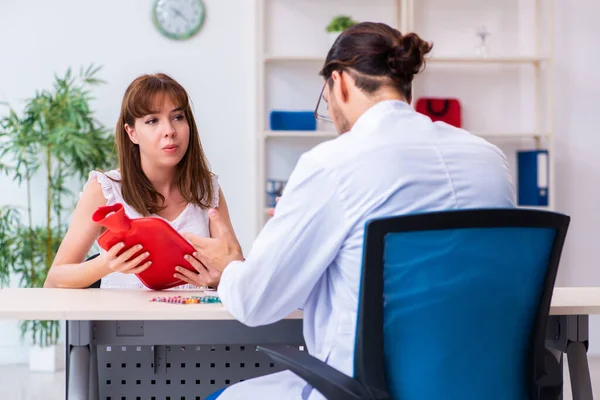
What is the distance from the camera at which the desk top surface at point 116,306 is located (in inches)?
67.7

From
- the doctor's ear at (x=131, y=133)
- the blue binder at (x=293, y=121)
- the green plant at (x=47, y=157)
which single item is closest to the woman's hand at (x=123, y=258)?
the doctor's ear at (x=131, y=133)

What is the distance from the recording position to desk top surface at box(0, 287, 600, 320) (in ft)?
5.64

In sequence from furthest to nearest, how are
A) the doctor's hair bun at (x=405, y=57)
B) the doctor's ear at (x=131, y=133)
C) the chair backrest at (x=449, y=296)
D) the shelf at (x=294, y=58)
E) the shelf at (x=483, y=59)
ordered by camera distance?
the shelf at (x=483, y=59), the shelf at (x=294, y=58), the doctor's ear at (x=131, y=133), the doctor's hair bun at (x=405, y=57), the chair backrest at (x=449, y=296)

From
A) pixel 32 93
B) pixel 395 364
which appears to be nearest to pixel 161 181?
Answer: pixel 395 364

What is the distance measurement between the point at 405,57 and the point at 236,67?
339 cm

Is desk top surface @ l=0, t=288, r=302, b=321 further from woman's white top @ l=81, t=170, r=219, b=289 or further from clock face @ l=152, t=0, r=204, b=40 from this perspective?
clock face @ l=152, t=0, r=204, b=40

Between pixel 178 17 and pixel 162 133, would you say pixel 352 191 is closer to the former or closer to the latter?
pixel 162 133

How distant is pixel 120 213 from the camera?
1868mm

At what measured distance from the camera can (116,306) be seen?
1.78 m

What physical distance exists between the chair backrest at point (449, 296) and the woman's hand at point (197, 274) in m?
0.73

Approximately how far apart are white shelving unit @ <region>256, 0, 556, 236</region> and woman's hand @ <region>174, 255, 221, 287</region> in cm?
254

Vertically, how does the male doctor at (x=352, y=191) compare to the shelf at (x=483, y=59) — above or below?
below

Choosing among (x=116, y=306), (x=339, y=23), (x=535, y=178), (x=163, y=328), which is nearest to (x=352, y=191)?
(x=116, y=306)

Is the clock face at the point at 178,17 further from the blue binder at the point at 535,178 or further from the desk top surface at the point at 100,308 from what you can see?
the desk top surface at the point at 100,308
